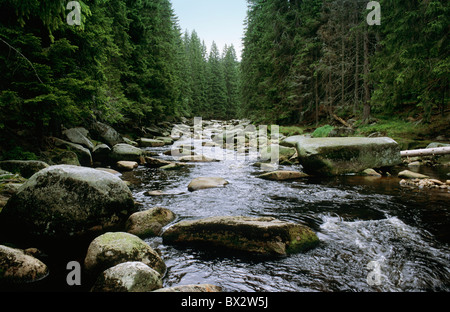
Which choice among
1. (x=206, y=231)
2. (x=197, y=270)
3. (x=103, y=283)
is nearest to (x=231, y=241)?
(x=206, y=231)

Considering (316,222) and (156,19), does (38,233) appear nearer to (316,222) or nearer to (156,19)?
(316,222)

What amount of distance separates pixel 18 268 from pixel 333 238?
4.19 meters

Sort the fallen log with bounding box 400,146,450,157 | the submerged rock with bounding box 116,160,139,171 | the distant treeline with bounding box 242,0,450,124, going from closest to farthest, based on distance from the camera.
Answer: the fallen log with bounding box 400,146,450,157
the distant treeline with bounding box 242,0,450,124
the submerged rock with bounding box 116,160,139,171

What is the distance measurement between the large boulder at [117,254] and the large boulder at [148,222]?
87cm

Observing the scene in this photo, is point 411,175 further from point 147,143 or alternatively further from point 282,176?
point 147,143

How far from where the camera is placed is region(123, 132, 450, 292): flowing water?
2774 mm

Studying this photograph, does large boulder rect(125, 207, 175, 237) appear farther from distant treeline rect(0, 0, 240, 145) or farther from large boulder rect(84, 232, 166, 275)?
distant treeline rect(0, 0, 240, 145)

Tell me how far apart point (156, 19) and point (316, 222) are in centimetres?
2218

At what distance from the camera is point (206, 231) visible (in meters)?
3.67

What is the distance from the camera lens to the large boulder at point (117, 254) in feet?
9.46

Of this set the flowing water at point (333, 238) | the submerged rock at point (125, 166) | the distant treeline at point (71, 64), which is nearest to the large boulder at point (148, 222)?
the flowing water at point (333, 238)

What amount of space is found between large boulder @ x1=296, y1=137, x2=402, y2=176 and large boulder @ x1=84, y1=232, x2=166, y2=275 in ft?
20.8

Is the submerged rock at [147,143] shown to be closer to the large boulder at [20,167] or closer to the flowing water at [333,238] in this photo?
the flowing water at [333,238]

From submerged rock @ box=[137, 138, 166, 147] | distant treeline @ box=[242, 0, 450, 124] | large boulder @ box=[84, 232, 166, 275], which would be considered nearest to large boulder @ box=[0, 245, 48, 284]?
large boulder @ box=[84, 232, 166, 275]
